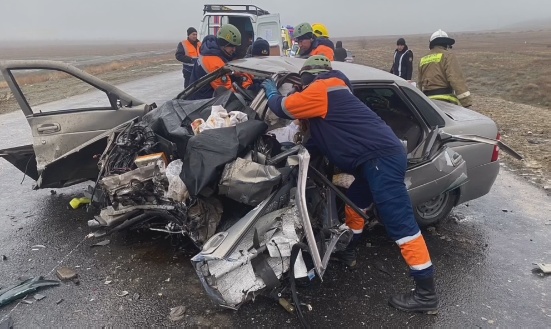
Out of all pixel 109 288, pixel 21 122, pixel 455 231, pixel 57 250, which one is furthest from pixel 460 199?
pixel 21 122

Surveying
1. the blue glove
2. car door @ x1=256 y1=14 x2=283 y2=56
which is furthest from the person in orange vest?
the blue glove

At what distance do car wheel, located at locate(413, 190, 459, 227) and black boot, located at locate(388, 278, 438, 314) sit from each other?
1.24m

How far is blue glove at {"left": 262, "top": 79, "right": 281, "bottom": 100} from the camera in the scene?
3.61 metres

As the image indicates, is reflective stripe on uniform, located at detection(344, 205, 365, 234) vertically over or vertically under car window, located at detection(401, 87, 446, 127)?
under

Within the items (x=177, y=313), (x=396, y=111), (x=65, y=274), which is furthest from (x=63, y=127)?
(x=396, y=111)

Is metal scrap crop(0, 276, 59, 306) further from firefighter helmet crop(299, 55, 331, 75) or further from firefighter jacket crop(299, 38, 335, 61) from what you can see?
firefighter jacket crop(299, 38, 335, 61)

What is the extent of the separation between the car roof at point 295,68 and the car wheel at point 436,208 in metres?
1.18

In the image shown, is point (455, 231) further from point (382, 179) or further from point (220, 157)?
point (220, 157)

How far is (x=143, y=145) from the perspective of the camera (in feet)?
13.2

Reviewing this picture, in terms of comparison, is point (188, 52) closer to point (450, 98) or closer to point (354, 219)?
point (450, 98)

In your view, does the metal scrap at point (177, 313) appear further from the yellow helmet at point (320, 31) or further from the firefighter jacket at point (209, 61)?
the yellow helmet at point (320, 31)

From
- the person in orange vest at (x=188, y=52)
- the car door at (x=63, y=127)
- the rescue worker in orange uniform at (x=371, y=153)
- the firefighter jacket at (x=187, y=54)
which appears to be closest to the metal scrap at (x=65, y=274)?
the car door at (x=63, y=127)

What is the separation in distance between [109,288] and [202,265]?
96cm

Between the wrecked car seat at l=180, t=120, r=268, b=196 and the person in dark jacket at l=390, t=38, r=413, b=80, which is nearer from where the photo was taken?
the wrecked car seat at l=180, t=120, r=268, b=196
